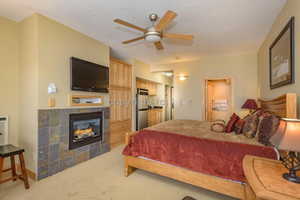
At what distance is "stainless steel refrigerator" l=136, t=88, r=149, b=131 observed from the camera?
4.98 m

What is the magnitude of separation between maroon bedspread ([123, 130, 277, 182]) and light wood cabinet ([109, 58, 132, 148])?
1655 millimetres

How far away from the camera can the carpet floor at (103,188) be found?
6.54 ft

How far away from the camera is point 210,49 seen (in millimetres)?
3932

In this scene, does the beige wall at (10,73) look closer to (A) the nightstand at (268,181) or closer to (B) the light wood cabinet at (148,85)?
(B) the light wood cabinet at (148,85)

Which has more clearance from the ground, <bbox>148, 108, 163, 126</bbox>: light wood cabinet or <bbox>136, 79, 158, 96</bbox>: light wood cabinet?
<bbox>136, 79, 158, 96</bbox>: light wood cabinet

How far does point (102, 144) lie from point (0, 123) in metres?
1.86

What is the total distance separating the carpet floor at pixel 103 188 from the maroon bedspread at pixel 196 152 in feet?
1.39

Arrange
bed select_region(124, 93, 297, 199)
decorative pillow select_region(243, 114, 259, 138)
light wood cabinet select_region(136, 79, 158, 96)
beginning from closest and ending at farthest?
bed select_region(124, 93, 297, 199) → decorative pillow select_region(243, 114, 259, 138) → light wood cabinet select_region(136, 79, 158, 96)

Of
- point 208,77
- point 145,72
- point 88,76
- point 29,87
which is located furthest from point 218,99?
point 29,87

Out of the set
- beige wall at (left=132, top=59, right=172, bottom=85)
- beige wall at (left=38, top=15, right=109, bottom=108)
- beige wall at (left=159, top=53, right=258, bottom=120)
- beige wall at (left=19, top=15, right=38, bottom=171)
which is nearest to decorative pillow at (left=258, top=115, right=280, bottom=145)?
beige wall at (left=159, top=53, right=258, bottom=120)

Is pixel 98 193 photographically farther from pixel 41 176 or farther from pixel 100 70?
pixel 100 70

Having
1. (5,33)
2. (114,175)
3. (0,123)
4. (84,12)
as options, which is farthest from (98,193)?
(5,33)

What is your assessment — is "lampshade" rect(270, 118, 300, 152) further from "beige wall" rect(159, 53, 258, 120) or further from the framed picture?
"beige wall" rect(159, 53, 258, 120)

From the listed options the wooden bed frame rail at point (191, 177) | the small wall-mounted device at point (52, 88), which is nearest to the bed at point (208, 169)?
the wooden bed frame rail at point (191, 177)
